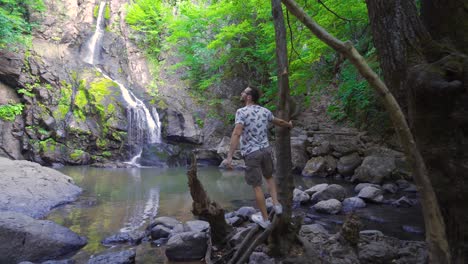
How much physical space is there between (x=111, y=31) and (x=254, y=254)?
1028 inches

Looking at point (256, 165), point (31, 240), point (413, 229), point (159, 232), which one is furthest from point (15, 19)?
point (413, 229)

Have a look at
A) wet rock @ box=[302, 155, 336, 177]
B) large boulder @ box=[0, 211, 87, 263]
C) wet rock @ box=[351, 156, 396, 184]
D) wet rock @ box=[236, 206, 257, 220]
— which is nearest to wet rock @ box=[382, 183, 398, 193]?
wet rock @ box=[351, 156, 396, 184]

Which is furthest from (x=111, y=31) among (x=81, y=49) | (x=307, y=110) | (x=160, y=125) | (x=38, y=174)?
(x=38, y=174)

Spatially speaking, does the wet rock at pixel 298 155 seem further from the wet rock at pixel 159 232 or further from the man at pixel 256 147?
the man at pixel 256 147

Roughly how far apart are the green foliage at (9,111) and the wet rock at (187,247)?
15.6 m

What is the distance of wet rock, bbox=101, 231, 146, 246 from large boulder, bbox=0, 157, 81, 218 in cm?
242

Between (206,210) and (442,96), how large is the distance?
126 inches

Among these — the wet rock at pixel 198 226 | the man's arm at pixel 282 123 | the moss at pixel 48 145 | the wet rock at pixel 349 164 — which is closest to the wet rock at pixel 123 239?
Answer: the wet rock at pixel 198 226

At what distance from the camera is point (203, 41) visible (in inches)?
925

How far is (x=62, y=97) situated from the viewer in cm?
1942

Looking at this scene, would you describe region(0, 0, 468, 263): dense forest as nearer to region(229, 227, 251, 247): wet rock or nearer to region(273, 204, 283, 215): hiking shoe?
region(273, 204, 283, 215): hiking shoe

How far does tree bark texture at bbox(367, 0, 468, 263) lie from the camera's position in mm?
2625

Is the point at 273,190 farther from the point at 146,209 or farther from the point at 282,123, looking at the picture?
the point at 146,209

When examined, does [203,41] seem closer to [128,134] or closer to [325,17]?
[128,134]
